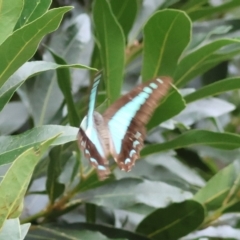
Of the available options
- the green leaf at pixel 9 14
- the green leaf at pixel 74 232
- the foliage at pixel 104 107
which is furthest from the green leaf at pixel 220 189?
the green leaf at pixel 9 14

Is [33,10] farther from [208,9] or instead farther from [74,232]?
[208,9]

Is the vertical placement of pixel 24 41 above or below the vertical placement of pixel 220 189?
above

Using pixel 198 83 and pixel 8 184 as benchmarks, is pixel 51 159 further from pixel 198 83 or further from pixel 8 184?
pixel 198 83

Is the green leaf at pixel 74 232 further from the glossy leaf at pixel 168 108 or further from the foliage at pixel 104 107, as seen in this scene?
the glossy leaf at pixel 168 108

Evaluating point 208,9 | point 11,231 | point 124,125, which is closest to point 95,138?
point 124,125

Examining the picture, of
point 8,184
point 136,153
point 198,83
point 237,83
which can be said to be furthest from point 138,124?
point 198,83
